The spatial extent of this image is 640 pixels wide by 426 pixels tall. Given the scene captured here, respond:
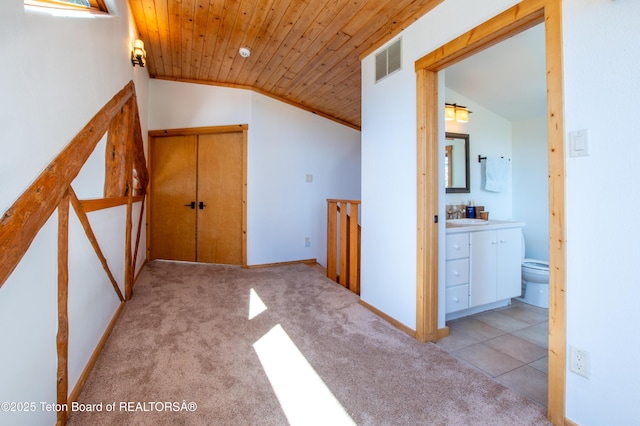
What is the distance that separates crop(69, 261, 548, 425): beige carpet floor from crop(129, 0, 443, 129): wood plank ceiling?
8.04ft

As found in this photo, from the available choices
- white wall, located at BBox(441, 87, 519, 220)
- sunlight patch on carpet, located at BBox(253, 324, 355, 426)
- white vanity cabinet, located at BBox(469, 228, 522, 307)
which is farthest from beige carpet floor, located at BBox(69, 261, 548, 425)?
white wall, located at BBox(441, 87, 519, 220)

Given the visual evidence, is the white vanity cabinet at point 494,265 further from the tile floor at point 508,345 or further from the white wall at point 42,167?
the white wall at point 42,167

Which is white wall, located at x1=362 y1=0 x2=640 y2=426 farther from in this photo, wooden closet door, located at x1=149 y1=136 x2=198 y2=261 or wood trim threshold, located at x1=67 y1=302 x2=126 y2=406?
wooden closet door, located at x1=149 y1=136 x2=198 y2=261

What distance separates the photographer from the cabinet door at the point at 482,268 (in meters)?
2.56

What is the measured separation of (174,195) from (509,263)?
14.6ft

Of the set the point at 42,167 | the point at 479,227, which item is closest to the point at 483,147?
the point at 479,227

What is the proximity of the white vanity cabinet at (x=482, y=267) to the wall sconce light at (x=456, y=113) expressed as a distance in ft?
3.82

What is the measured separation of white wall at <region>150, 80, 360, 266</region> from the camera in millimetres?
4191

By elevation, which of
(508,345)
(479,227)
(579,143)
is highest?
(579,143)

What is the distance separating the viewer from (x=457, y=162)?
3.25m

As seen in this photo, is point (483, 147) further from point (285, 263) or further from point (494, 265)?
point (285, 263)

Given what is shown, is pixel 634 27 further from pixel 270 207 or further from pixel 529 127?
pixel 270 207

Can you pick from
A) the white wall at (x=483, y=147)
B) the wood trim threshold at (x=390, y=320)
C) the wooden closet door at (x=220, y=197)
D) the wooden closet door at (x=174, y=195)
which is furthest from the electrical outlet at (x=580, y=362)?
the wooden closet door at (x=174, y=195)

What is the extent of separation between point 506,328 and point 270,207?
3.17 m
